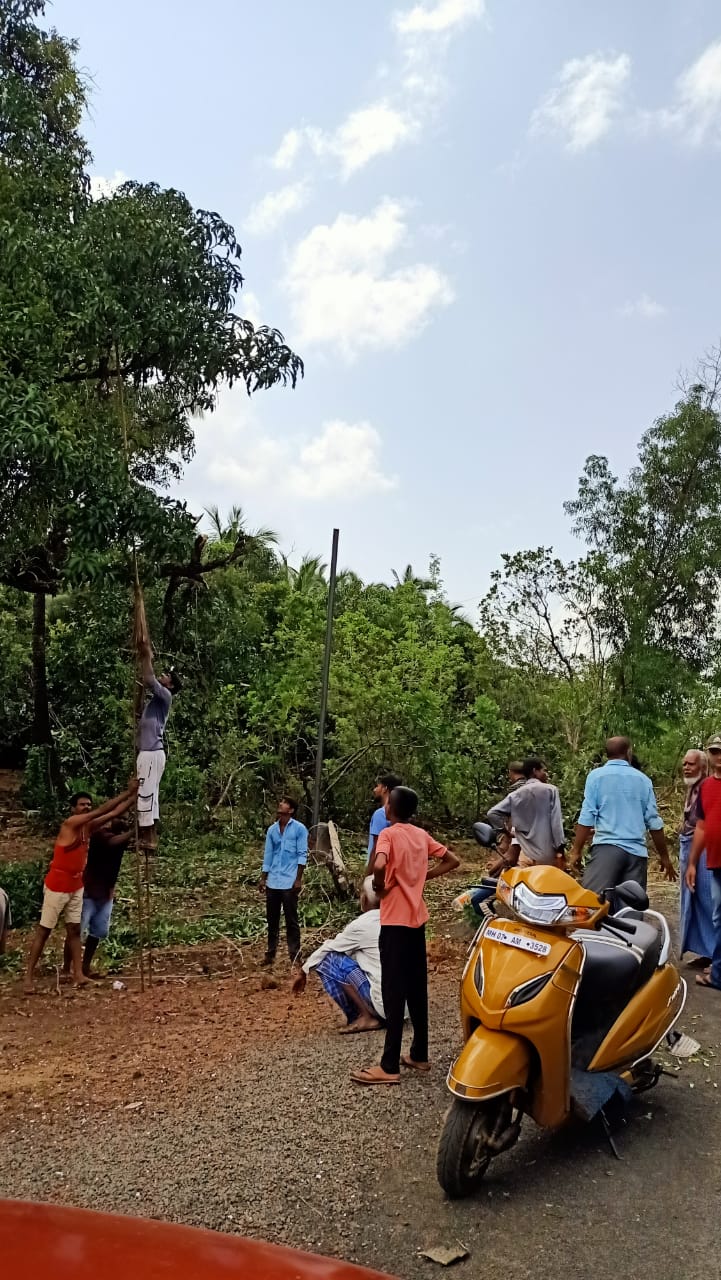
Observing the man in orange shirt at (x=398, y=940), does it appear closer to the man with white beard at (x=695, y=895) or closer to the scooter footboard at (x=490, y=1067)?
the scooter footboard at (x=490, y=1067)

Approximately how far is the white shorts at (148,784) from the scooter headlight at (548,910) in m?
4.13

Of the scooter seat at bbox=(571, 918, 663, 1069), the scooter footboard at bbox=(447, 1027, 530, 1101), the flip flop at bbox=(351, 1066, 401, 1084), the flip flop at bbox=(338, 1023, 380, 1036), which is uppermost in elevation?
the scooter seat at bbox=(571, 918, 663, 1069)

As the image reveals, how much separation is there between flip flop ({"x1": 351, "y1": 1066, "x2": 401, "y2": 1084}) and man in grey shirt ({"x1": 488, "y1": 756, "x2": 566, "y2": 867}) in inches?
88.6

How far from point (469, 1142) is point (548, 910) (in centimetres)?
90

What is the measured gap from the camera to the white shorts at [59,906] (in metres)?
7.59

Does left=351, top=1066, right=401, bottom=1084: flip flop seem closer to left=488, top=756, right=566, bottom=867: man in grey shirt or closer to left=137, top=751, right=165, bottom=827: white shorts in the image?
left=488, top=756, right=566, bottom=867: man in grey shirt

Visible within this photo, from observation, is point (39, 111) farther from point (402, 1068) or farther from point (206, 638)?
point (402, 1068)

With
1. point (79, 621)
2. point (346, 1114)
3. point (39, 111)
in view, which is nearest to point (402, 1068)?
point (346, 1114)

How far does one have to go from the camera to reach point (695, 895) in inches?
262

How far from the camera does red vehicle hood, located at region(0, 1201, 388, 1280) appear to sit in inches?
65.4

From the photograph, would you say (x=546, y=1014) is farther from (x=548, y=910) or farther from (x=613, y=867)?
(x=613, y=867)

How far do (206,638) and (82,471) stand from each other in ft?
14.4

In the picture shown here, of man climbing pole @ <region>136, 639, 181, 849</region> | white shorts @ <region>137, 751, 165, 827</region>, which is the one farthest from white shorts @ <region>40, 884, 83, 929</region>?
white shorts @ <region>137, 751, 165, 827</region>

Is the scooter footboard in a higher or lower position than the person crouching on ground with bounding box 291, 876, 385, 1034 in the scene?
higher
